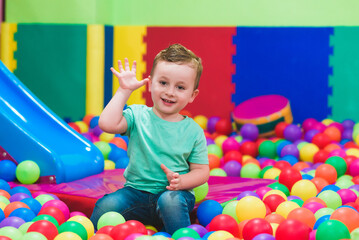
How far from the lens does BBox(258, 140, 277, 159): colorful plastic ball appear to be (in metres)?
2.96

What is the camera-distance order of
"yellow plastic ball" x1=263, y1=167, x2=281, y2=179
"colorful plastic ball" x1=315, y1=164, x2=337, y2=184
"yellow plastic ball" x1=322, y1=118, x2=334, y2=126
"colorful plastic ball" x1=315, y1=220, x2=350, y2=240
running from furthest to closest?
"yellow plastic ball" x1=322, y1=118, x2=334, y2=126, "yellow plastic ball" x1=263, y1=167, x2=281, y2=179, "colorful plastic ball" x1=315, y1=164, x2=337, y2=184, "colorful plastic ball" x1=315, y1=220, x2=350, y2=240

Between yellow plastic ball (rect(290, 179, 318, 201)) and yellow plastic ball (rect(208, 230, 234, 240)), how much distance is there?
59 centimetres

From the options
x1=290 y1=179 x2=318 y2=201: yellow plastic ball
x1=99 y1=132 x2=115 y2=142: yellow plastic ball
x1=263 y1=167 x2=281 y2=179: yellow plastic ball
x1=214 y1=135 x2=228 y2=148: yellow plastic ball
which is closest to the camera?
x1=290 y1=179 x2=318 y2=201: yellow plastic ball

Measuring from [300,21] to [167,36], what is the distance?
2.84ft

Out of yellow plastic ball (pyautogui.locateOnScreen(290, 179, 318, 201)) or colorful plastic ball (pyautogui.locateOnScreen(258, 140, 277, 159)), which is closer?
Result: yellow plastic ball (pyautogui.locateOnScreen(290, 179, 318, 201))

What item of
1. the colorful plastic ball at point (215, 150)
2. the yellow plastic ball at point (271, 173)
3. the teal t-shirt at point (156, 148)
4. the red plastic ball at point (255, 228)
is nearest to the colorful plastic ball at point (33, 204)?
the teal t-shirt at point (156, 148)

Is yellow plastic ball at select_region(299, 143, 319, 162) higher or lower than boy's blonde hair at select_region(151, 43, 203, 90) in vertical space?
lower

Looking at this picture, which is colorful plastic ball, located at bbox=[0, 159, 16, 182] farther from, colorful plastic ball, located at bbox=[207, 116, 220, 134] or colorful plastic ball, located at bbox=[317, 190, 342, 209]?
colorful plastic ball, located at bbox=[207, 116, 220, 134]

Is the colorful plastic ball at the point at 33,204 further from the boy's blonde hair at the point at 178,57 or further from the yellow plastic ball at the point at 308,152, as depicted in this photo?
the yellow plastic ball at the point at 308,152

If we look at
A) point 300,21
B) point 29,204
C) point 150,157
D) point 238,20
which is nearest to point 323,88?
point 300,21

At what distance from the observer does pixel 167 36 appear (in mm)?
3740

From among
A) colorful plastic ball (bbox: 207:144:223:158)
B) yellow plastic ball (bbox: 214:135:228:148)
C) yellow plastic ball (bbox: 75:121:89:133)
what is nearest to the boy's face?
colorful plastic ball (bbox: 207:144:223:158)

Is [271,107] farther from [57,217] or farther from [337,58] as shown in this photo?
[57,217]

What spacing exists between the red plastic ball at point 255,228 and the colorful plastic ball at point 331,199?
485 millimetres
